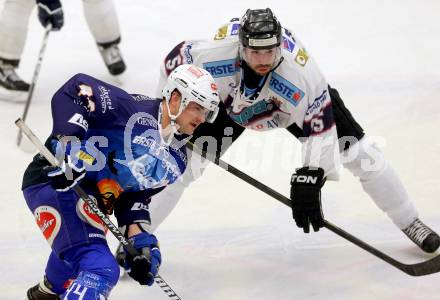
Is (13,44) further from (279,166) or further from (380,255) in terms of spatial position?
(380,255)

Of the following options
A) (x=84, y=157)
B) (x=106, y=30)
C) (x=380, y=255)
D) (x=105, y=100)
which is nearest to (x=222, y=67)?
(x=105, y=100)

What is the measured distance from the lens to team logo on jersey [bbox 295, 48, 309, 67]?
11.5ft

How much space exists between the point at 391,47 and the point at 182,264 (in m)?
2.81

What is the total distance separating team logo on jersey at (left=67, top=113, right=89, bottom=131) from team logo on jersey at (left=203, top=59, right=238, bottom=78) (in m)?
0.79

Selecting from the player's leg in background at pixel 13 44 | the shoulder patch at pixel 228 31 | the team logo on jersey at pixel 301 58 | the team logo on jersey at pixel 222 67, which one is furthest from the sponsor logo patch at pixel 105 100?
the player's leg in background at pixel 13 44

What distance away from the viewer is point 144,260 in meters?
3.03

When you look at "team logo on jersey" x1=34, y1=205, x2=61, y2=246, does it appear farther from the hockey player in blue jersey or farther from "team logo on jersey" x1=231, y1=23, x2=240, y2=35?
"team logo on jersey" x1=231, y1=23, x2=240, y2=35

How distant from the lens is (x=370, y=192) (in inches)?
156

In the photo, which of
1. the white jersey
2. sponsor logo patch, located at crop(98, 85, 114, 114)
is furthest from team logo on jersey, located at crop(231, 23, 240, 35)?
sponsor logo patch, located at crop(98, 85, 114, 114)

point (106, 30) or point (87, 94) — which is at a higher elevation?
point (87, 94)

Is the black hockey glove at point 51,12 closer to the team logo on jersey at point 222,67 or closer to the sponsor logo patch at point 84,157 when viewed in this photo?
the team logo on jersey at point 222,67

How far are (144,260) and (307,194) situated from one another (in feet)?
2.69

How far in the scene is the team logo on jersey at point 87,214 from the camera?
305 centimetres

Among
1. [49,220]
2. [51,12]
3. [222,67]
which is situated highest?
[222,67]
